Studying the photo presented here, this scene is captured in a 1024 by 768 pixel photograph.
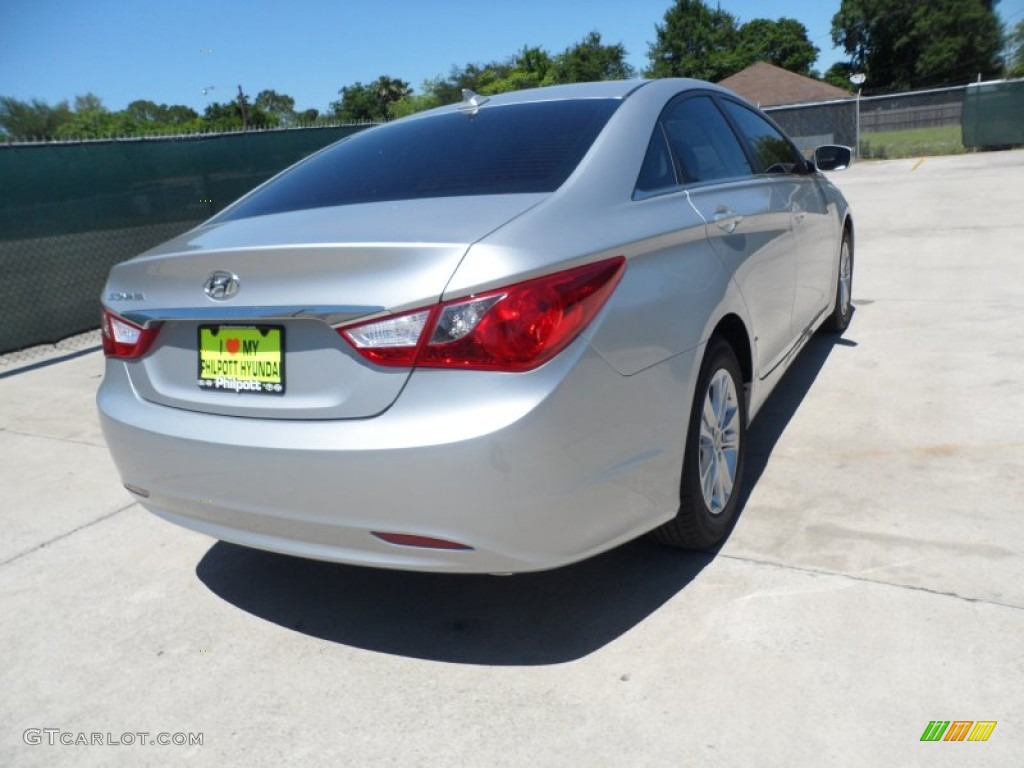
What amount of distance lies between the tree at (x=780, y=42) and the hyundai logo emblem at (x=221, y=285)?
9395 cm

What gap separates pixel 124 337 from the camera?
2.89 m

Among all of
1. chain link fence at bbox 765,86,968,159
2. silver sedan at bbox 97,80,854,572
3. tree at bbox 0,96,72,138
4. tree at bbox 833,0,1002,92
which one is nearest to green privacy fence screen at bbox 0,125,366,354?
silver sedan at bbox 97,80,854,572

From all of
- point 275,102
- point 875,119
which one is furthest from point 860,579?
point 275,102

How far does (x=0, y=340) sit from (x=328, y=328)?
674cm

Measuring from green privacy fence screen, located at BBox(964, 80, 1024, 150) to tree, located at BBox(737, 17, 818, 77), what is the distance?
222 ft

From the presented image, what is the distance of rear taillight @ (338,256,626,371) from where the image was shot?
2.22 m

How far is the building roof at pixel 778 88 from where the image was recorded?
55.1 meters

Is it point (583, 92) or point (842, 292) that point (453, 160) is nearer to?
point (583, 92)

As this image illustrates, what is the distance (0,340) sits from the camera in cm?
784

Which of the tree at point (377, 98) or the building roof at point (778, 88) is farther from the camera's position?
the tree at point (377, 98)

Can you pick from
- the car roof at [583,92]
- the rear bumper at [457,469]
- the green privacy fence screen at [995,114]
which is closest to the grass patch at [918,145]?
the green privacy fence screen at [995,114]

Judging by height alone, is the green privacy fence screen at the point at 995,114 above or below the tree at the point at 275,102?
below

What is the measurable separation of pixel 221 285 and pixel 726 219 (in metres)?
1.78

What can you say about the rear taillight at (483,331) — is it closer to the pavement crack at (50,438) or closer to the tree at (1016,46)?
the pavement crack at (50,438)
